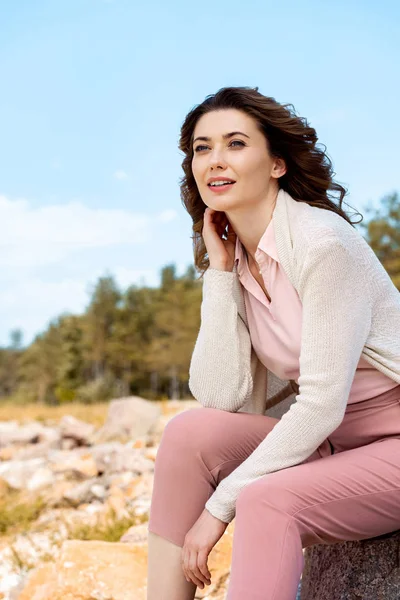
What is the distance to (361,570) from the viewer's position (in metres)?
2.08

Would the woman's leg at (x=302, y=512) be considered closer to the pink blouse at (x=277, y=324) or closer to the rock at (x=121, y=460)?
the pink blouse at (x=277, y=324)

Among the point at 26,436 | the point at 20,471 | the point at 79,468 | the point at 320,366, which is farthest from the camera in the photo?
the point at 26,436

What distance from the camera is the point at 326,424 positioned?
1846mm

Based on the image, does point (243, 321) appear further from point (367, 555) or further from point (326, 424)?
point (367, 555)

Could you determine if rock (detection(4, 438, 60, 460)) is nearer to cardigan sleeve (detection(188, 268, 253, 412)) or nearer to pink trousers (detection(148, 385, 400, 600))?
cardigan sleeve (detection(188, 268, 253, 412))

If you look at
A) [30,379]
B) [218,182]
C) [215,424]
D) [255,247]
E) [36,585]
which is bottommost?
[30,379]

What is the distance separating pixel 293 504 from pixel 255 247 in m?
0.95

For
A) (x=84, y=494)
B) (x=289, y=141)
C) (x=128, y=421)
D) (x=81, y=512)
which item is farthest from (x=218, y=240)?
(x=128, y=421)

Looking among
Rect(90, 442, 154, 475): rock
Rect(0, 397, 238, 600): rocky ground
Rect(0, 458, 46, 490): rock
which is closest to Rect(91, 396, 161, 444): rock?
Rect(0, 397, 238, 600): rocky ground

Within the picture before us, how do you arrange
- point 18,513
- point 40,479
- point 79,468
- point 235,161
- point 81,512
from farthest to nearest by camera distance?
point 79,468 → point 40,479 → point 81,512 → point 18,513 → point 235,161

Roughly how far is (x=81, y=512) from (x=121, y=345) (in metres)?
30.4

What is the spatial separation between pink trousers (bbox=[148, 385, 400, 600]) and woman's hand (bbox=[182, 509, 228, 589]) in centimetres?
10

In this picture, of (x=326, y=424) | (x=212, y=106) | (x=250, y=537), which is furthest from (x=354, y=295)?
(x=212, y=106)

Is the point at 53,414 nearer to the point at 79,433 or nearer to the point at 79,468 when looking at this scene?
the point at 79,433
